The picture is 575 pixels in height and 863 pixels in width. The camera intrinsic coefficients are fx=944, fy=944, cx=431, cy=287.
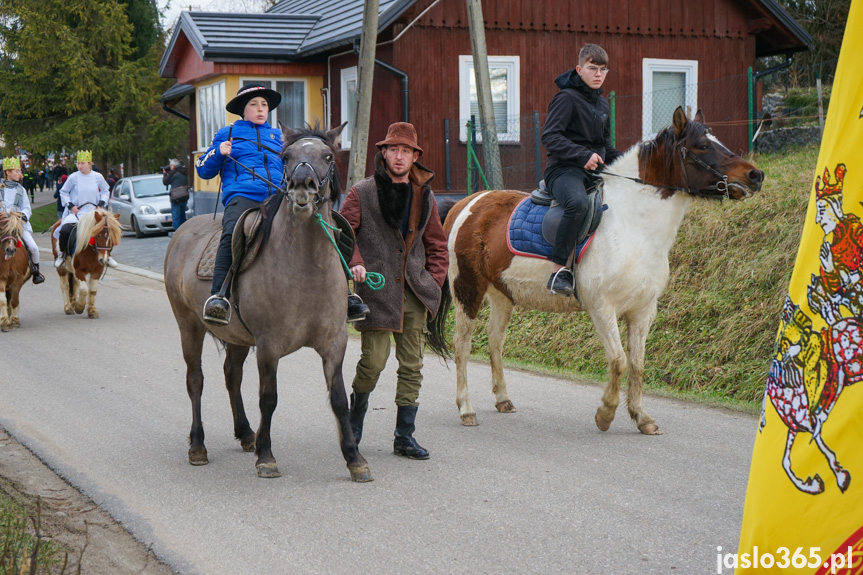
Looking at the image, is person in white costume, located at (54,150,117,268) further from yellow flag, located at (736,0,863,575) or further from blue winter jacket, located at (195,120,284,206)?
yellow flag, located at (736,0,863,575)

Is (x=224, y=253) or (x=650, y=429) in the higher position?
(x=224, y=253)

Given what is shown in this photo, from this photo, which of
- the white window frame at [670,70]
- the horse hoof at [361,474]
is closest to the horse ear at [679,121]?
the horse hoof at [361,474]

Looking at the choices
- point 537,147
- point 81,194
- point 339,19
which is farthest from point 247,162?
point 339,19

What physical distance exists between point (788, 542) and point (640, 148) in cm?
490

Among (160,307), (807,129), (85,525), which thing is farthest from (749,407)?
(807,129)

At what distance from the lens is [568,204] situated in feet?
23.3

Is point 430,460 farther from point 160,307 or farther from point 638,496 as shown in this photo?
point 160,307

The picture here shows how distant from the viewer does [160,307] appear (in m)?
15.2

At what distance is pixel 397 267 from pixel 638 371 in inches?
81.0

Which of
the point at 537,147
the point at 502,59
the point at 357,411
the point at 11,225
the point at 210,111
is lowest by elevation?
the point at 357,411

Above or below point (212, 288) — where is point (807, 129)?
above

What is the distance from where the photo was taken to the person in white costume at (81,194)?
14.5 m

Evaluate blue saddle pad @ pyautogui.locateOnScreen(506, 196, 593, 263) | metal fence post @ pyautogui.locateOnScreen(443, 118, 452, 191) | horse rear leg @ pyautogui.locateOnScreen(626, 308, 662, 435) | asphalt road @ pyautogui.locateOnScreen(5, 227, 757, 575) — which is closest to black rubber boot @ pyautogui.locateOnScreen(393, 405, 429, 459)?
asphalt road @ pyautogui.locateOnScreen(5, 227, 757, 575)

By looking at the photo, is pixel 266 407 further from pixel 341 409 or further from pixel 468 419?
pixel 468 419
